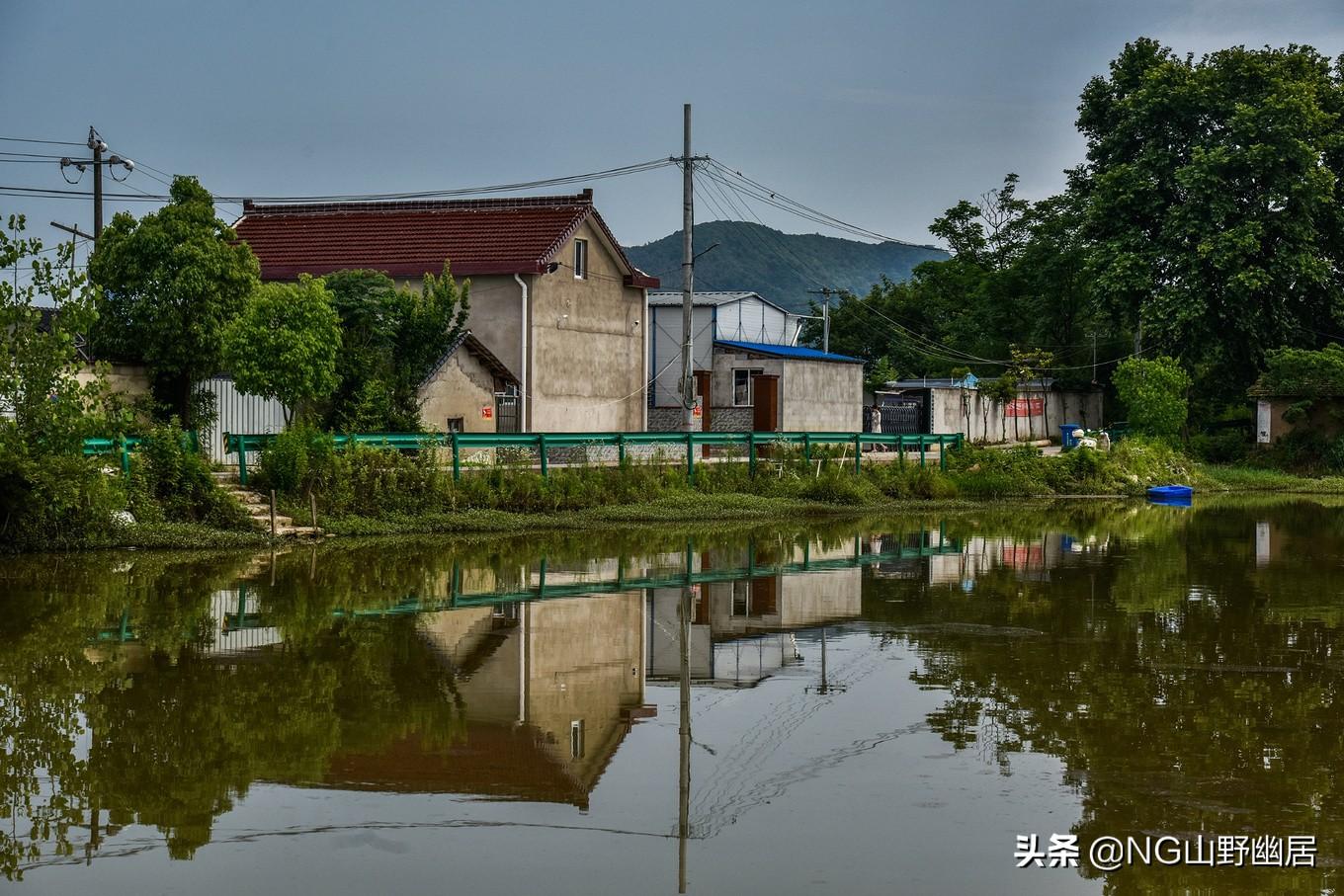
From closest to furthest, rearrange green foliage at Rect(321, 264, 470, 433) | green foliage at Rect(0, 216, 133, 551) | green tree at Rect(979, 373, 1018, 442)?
green foliage at Rect(0, 216, 133, 551) → green foliage at Rect(321, 264, 470, 433) → green tree at Rect(979, 373, 1018, 442)

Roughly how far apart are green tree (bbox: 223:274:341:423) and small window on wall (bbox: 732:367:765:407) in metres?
18.2

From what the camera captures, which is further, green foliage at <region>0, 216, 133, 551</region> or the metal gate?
the metal gate

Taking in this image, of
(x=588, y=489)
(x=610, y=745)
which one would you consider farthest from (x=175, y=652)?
(x=588, y=489)

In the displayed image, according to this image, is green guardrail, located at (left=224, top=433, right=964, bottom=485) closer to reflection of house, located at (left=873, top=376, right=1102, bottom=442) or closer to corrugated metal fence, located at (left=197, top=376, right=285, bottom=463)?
corrugated metal fence, located at (left=197, top=376, right=285, bottom=463)

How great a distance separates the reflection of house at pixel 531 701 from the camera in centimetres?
838

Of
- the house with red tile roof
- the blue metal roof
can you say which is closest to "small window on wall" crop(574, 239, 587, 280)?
the house with red tile roof

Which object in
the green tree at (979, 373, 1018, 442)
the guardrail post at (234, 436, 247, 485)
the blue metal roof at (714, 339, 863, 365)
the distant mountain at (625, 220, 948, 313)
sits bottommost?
the guardrail post at (234, 436, 247, 485)

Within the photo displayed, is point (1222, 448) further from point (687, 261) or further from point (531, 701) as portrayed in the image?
point (531, 701)

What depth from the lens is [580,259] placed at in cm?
3575

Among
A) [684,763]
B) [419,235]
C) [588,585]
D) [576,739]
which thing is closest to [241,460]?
[588,585]

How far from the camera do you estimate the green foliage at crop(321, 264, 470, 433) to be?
90.8ft

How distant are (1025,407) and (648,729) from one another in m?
43.8

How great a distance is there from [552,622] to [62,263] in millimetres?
9245

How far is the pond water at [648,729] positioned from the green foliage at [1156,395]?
26.8 m
